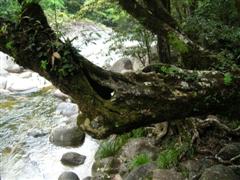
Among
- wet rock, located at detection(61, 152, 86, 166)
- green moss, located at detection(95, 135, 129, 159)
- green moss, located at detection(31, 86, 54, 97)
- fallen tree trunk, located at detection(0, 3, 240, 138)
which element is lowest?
wet rock, located at detection(61, 152, 86, 166)

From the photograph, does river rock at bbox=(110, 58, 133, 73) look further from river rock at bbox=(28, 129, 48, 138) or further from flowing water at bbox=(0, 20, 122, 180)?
river rock at bbox=(28, 129, 48, 138)

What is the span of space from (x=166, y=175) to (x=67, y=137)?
359 centimetres

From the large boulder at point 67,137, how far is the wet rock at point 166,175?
10.9 feet

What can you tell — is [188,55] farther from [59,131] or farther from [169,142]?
[59,131]

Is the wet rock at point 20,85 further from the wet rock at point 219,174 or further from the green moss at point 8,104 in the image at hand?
the wet rock at point 219,174

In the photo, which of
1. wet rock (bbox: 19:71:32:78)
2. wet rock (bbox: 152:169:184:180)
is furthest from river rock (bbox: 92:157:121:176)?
Result: wet rock (bbox: 19:71:32:78)

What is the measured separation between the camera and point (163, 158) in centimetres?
555

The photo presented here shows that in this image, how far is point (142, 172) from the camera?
18.0 feet

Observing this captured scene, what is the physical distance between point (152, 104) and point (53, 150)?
16.6 ft

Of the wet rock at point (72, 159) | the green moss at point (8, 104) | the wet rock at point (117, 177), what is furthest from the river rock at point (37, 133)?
the wet rock at point (117, 177)

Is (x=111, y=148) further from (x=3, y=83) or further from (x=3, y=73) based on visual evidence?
(x=3, y=73)

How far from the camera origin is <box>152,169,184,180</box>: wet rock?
5.04 m

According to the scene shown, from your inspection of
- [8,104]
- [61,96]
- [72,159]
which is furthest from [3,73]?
[72,159]

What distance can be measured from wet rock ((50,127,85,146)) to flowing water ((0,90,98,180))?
0.42ft
